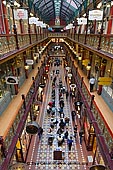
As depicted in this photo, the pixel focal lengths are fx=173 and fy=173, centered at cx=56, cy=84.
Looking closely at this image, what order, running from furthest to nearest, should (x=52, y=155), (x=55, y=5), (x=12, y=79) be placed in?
(x=55, y=5) → (x=52, y=155) → (x=12, y=79)

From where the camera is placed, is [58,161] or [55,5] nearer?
[58,161]

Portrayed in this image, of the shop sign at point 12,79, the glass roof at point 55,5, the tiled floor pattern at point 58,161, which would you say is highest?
the glass roof at point 55,5

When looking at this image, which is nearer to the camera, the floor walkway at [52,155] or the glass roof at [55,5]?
the floor walkway at [52,155]

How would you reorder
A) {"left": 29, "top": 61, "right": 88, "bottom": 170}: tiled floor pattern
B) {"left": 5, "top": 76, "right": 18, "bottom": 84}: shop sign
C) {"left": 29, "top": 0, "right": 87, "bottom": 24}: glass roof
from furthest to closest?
1. {"left": 29, "top": 0, "right": 87, "bottom": 24}: glass roof
2. {"left": 29, "top": 61, "right": 88, "bottom": 170}: tiled floor pattern
3. {"left": 5, "top": 76, "right": 18, "bottom": 84}: shop sign

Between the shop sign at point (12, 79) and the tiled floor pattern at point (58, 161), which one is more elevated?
the shop sign at point (12, 79)

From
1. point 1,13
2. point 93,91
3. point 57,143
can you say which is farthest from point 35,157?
point 1,13

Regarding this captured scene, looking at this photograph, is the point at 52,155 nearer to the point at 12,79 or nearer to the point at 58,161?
the point at 58,161

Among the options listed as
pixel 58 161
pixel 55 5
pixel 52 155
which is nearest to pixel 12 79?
pixel 52 155

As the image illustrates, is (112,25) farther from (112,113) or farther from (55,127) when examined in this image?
(55,127)

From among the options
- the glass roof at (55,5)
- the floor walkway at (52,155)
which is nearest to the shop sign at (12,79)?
the floor walkway at (52,155)

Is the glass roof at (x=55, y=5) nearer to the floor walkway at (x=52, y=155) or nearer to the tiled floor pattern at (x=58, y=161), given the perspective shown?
the floor walkway at (x=52, y=155)

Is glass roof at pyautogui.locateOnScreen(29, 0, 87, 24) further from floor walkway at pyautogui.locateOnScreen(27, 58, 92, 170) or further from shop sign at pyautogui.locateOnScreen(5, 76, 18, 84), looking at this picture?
floor walkway at pyautogui.locateOnScreen(27, 58, 92, 170)

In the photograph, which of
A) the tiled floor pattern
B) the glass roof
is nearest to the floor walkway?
the tiled floor pattern

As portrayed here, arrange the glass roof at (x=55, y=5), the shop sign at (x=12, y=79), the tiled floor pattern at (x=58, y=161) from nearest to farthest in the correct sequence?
the shop sign at (x=12, y=79) < the tiled floor pattern at (x=58, y=161) < the glass roof at (x=55, y=5)
